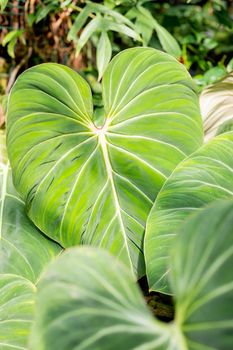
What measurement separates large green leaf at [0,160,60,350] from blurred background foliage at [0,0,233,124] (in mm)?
403

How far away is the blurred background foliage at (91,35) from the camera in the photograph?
5.62 feet

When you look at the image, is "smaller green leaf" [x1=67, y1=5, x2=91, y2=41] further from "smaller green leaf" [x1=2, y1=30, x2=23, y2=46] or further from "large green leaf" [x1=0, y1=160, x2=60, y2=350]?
"large green leaf" [x1=0, y1=160, x2=60, y2=350]

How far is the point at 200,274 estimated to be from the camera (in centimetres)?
68

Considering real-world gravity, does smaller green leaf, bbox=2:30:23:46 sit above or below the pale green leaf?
below

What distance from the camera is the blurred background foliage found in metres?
1.71

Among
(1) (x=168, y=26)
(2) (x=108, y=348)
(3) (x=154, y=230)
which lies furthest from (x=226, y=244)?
(1) (x=168, y=26)

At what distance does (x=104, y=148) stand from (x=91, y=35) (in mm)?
784

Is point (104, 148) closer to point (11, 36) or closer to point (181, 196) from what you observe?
point (181, 196)

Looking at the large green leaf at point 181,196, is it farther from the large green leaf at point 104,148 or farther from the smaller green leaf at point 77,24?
the smaller green leaf at point 77,24

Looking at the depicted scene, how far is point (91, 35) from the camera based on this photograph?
194 centimetres

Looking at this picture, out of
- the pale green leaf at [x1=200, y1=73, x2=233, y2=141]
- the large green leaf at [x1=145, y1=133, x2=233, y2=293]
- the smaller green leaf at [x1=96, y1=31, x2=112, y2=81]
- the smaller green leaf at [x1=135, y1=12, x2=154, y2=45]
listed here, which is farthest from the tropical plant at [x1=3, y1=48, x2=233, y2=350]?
the smaller green leaf at [x1=135, y1=12, x2=154, y2=45]

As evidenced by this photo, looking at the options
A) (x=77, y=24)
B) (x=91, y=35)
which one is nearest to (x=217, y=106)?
(x=77, y=24)

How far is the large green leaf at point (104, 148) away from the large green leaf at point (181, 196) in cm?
7

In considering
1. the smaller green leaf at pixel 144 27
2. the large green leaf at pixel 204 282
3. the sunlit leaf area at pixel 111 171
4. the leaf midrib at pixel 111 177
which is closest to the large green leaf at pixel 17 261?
the sunlit leaf area at pixel 111 171
